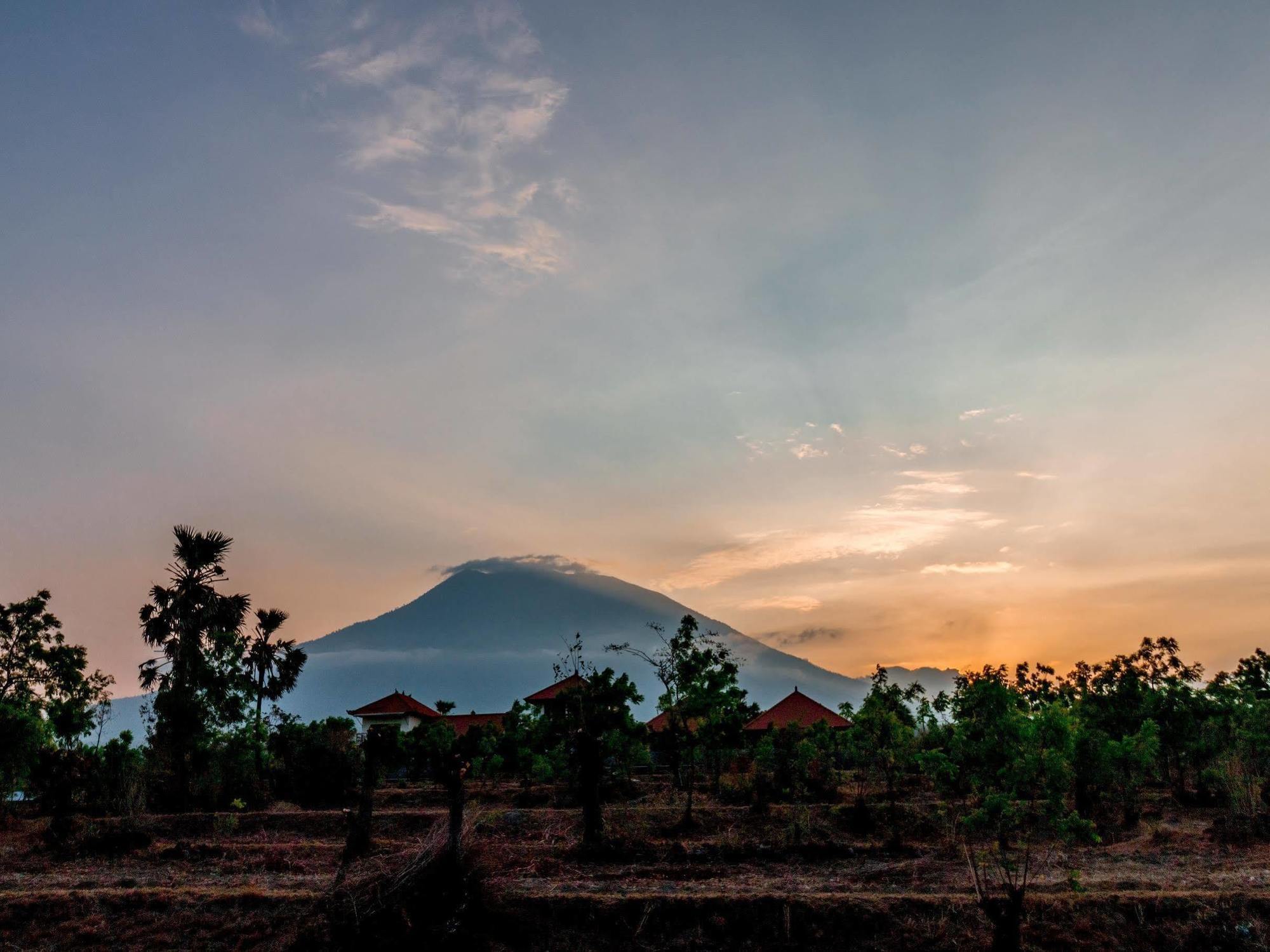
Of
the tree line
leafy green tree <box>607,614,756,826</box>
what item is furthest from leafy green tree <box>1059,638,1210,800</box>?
leafy green tree <box>607,614,756,826</box>

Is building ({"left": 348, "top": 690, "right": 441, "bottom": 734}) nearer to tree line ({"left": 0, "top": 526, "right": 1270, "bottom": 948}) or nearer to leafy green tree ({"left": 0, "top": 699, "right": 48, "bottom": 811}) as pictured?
tree line ({"left": 0, "top": 526, "right": 1270, "bottom": 948})

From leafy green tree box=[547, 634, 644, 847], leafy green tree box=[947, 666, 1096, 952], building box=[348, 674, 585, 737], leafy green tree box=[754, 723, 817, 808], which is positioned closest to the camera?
leafy green tree box=[947, 666, 1096, 952]

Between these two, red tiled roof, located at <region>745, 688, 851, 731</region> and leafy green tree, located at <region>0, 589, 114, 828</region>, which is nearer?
leafy green tree, located at <region>0, 589, 114, 828</region>

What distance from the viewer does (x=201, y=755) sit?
1106 inches

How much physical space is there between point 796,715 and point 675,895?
93.1ft

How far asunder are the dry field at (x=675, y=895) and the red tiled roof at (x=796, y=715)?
804 inches

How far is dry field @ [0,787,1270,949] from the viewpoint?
489 inches

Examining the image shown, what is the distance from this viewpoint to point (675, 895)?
44.7ft

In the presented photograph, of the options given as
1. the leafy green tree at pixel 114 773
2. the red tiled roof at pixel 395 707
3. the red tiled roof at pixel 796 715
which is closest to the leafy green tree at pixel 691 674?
the leafy green tree at pixel 114 773

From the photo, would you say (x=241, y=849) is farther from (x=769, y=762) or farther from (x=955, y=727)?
(x=955, y=727)

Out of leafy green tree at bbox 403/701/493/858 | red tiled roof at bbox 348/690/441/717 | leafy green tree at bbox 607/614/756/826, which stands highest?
leafy green tree at bbox 607/614/756/826

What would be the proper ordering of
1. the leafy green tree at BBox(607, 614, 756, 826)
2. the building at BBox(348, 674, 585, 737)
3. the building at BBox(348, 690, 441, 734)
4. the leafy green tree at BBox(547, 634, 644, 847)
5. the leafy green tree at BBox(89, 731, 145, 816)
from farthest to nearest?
1. the building at BBox(348, 690, 441, 734)
2. the building at BBox(348, 674, 585, 737)
3. the leafy green tree at BBox(89, 731, 145, 816)
4. the leafy green tree at BBox(607, 614, 756, 826)
5. the leafy green tree at BBox(547, 634, 644, 847)

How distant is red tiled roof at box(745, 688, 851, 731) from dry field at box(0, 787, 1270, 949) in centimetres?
2042

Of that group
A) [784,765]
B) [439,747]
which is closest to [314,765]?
[439,747]
